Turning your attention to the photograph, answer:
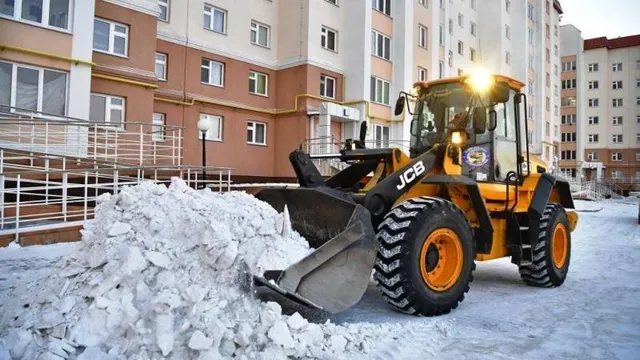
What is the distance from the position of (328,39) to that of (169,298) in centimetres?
2163

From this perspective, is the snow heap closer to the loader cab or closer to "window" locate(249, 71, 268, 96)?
the loader cab

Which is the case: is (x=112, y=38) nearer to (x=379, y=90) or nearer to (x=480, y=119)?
(x=379, y=90)

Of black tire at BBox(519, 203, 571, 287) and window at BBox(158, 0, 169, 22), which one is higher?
window at BBox(158, 0, 169, 22)

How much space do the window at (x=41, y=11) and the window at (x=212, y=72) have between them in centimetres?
642

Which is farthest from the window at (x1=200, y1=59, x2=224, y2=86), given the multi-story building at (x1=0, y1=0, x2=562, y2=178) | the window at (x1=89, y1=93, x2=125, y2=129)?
the window at (x1=89, y1=93, x2=125, y2=129)

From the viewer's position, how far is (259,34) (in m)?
22.7

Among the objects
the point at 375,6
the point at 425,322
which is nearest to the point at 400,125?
the point at 375,6

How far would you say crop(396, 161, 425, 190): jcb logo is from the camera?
5.24 m

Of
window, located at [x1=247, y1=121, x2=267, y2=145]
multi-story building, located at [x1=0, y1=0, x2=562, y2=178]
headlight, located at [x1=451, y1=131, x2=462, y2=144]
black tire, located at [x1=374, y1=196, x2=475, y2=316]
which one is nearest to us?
black tire, located at [x1=374, y1=196, x2=475, y2=316]

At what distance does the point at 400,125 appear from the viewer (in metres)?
25.1

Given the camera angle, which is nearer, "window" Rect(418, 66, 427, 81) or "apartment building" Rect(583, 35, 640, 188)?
"window" Rect(418, 66, 427, 81)

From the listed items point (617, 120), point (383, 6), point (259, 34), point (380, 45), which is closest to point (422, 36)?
point (383, 6)

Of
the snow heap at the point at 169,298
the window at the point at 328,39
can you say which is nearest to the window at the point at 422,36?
the window at the point at 328,39

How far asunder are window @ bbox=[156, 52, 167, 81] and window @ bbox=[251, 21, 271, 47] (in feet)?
16.1
